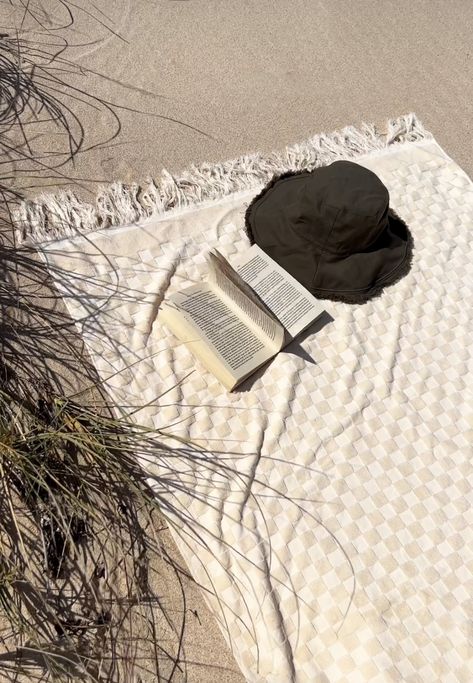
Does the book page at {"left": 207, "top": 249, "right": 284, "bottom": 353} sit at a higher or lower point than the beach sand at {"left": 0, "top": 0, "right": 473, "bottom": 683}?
lower

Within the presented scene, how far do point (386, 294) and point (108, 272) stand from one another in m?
0.77

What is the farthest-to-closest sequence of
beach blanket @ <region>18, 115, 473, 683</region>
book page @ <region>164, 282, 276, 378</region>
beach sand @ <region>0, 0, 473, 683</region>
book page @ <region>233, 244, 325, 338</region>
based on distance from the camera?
beach sand @ <region>0, 0, 473, 683</region> → book page @ <region>233, 244, 325, 338</region> → book page @ <region>164, 282, 276, 378</region> → beach blanket @ <region>18, 115, 473, 683</region>

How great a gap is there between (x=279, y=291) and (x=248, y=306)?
0.13 metres

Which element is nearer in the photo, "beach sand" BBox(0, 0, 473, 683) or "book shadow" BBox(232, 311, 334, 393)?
"book shadow" BBox(232, 311, 334, 393)

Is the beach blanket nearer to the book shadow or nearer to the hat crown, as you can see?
the book shadow

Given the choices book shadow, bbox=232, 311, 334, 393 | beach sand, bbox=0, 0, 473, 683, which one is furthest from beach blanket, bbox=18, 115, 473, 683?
beach sand, bbox=0, 0, 473, 683

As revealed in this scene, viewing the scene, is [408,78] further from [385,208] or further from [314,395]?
[314,395]

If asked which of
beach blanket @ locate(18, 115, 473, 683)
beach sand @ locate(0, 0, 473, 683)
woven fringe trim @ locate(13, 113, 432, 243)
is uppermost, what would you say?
beach sand @ locate(0, 0, 473, 683)

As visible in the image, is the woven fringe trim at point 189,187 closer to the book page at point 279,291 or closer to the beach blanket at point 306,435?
the beach blanket at point 306,435

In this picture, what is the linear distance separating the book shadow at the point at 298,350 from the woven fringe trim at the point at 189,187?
500mm

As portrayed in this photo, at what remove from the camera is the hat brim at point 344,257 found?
1.74m

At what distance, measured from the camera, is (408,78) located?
2383mm

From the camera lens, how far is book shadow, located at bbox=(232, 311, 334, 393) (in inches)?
61.9

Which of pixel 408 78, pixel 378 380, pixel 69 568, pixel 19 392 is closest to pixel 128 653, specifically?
pixel 69 568
